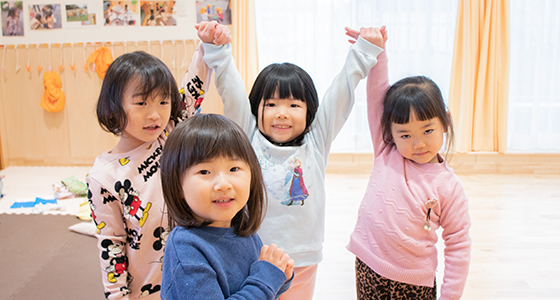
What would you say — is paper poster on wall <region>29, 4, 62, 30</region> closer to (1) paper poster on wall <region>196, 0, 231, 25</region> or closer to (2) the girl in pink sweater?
(1) paper poster on wall <region>196, 0, 231, 25</region>

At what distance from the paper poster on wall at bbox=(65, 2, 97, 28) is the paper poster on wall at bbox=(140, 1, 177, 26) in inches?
20.6

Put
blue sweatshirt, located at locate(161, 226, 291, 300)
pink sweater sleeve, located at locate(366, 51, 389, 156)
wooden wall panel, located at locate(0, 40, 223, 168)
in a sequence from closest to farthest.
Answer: blue sweatshirt, located at locate(161, 226, 291, 300) < pink sweater sleeve, located at locate(366, 51, 389, 156) < wooden wall panel, located at locate(0, 40, 223, 168)

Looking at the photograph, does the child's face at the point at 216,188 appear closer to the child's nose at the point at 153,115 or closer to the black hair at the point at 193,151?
the black hair at the point at 193,151

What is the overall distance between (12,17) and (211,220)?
14.8 feet

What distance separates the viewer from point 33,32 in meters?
4.05

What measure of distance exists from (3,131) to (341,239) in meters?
4.00

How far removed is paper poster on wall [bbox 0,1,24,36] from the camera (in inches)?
159

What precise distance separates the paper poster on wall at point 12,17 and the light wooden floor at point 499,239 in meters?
3.60

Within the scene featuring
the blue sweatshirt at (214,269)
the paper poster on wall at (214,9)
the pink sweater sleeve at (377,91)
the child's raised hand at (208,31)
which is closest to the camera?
the blue sweatshirt at (214,269)

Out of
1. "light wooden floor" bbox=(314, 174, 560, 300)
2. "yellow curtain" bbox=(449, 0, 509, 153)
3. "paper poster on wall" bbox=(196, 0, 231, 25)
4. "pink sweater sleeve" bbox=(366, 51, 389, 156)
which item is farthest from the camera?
"paper poster on wall" bbox=(196, 0, 231, 25)

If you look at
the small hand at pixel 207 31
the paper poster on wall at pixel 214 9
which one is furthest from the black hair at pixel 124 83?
the paper poster on wall at pixel 214 9

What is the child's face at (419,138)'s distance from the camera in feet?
3.47

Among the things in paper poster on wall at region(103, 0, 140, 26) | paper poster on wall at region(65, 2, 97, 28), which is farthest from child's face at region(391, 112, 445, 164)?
paper poster on wall at region(65, 2, 97, 28)

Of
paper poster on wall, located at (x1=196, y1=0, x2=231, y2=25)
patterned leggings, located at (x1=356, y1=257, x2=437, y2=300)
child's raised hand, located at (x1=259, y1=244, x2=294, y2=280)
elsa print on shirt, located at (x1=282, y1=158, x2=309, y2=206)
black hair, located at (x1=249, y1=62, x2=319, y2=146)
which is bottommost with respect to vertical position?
patterned leggings, located at (x1=356, y1=257, x2=437, y2=300)
